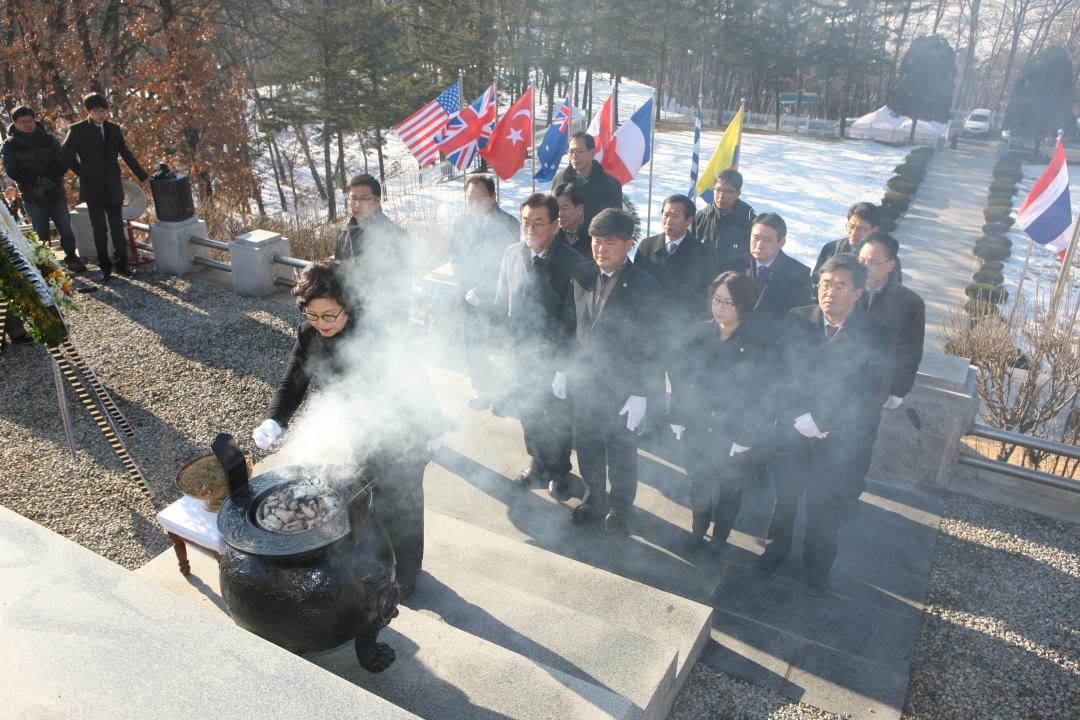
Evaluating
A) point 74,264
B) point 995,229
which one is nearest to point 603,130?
point 74,264

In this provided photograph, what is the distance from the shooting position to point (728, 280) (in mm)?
3838

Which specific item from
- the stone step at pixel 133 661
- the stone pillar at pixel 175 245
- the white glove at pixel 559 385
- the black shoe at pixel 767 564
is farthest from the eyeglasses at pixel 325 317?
the stone pillar at pixel 175 245

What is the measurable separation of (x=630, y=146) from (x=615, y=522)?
552 cm

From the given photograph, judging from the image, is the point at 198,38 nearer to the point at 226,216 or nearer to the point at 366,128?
the point at 226,216

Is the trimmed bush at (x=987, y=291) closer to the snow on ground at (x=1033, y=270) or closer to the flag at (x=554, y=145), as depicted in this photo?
the snow on ground at (x=1033, y=270)

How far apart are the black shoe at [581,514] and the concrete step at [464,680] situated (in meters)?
1.42

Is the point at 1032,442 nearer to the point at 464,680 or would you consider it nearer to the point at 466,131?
the point at 464,680

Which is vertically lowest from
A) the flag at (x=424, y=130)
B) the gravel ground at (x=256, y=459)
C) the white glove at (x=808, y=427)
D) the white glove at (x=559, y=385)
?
the gravel ground at (x=256, y=459)

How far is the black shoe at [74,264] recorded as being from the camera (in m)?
8.84

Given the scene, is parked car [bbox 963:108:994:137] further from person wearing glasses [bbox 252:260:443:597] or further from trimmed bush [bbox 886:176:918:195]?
person wearing glasses [bbox 252:260:443:597]

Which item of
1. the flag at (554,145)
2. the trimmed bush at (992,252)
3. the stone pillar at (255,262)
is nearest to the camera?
the stone pillar at (255,262)

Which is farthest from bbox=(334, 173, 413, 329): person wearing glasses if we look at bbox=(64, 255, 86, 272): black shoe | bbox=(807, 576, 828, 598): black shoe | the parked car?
the parked car

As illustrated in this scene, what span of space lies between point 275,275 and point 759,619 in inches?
265

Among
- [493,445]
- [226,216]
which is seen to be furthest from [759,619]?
[226,216]
